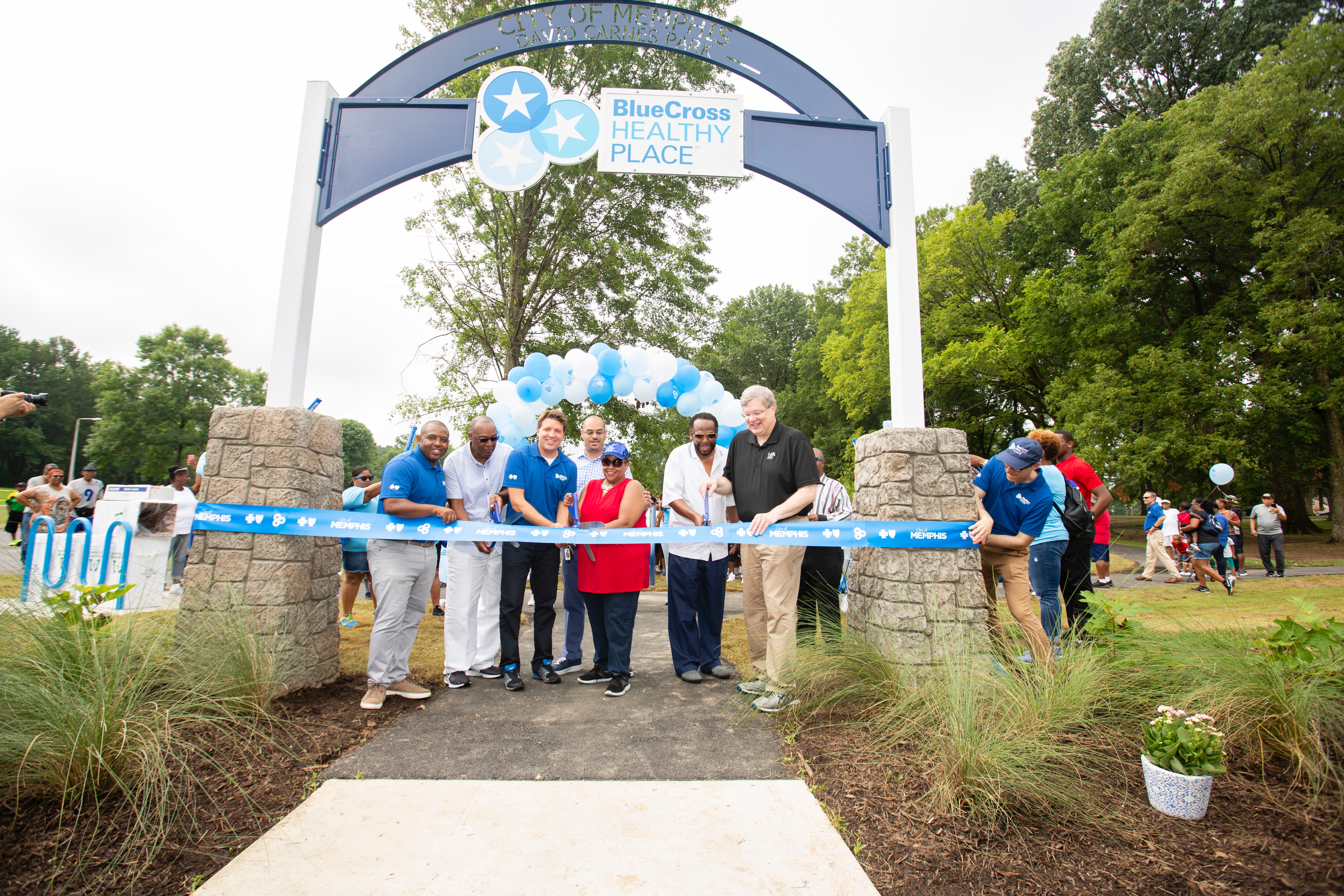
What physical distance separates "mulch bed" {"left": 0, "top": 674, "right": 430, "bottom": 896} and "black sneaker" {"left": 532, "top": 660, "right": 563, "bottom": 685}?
143 cm

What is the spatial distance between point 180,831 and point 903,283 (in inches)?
203

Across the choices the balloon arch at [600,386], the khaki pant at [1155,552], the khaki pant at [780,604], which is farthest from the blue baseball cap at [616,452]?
the khaki pant at [1155,552]

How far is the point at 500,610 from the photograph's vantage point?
446cm

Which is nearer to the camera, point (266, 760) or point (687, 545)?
point (266, 760)

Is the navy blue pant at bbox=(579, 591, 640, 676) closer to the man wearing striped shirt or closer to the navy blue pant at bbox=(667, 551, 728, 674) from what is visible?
the navy blue pant at bbox=(667, 551, 728, 674)

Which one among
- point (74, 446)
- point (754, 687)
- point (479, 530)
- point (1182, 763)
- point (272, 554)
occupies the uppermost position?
point (74, 446)

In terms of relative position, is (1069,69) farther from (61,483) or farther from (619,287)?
(61,483)

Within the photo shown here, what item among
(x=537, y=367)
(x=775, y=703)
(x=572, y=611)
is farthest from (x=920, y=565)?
(x=537, y=367)

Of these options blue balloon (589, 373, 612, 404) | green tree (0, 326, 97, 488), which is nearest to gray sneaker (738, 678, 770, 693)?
blue balloon (589, 373, 612, 404)

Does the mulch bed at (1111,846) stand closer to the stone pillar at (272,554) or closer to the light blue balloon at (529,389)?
the stone pillar at (272,554)

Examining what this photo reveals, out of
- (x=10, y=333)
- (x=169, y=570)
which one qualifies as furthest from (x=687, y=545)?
(x=10, y=333)

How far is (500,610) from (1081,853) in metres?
3.62

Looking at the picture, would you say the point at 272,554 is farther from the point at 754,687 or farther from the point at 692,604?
the point at 754,687

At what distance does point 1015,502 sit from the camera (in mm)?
Answer: 4309
